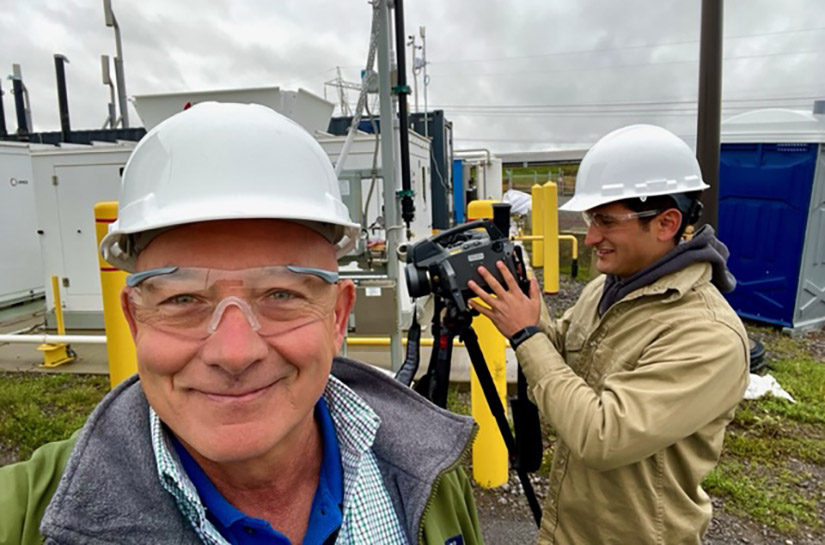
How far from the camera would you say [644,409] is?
1.44 metres

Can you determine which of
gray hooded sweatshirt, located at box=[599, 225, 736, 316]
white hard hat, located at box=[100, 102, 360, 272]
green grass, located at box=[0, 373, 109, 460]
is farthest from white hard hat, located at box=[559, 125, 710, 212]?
green grass, located at box=[0, 373, 109, 460]

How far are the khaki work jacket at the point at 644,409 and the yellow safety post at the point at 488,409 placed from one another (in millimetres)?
1213

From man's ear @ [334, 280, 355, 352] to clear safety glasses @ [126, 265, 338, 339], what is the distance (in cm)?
17

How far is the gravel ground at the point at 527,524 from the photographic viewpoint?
113 inches

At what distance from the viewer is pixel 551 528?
1.82m

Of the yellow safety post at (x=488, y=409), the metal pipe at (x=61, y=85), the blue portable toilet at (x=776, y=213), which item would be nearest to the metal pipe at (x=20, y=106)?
the metal pipe at (x=61, y=85)

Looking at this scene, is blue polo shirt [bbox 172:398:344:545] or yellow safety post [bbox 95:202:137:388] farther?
yellow safety post [bbox 95:202:137:388]

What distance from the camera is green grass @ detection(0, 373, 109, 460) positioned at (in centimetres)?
401

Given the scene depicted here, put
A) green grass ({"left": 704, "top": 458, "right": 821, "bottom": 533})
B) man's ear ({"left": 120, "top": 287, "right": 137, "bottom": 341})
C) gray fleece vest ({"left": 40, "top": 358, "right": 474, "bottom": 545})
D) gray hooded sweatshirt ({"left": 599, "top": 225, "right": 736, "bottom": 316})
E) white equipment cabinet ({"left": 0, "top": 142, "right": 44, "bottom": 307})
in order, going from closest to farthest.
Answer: gray fleece vest ({"left": 40, "top": 358, "right": 474, "bottom": 545}), man's ear ({"left": 120, "top": 287, "right": 137, "bottom": 341}), gray hooded sweatshirt ({"left": 599, "top": 225, "right": 736, "bottom": 316}), green grass ({"left": 704, "top": 458, "right": 821, "bottom": 533}), white equipment cabinet ({"left": 0, "top": 142, "right": 44, "bottom": 307})

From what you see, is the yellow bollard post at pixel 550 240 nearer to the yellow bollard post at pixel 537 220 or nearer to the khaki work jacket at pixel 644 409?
the yellow bollard post at pixel 537 220

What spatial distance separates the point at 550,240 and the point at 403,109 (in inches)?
216

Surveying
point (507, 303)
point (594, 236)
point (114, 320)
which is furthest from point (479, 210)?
point (114, 320)

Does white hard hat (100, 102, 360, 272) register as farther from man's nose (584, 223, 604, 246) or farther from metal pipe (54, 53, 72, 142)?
metal pipe (54, 53, 72, 142)

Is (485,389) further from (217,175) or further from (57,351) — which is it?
(57,351)
